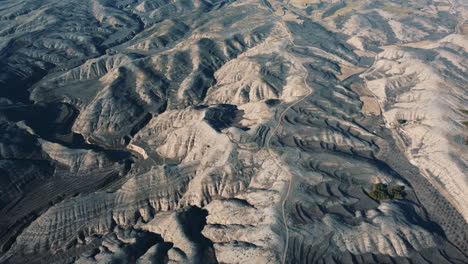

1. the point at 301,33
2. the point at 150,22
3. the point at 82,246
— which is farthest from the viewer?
the point at 150,22

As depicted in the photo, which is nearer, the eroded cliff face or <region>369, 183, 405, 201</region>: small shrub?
the eroded cliff face

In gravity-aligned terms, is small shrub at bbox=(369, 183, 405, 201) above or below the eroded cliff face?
above

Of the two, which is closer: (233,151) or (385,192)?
(385,192)

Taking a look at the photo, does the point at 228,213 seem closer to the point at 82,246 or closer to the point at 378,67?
the point at 82,246

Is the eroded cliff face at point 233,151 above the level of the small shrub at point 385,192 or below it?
below

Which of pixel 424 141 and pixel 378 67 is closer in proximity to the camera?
pixel 424 141

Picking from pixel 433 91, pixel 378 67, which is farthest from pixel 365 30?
pixel 433 91

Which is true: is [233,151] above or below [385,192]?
below

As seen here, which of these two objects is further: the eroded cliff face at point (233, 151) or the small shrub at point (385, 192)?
the small shrub at point (385, 192)
